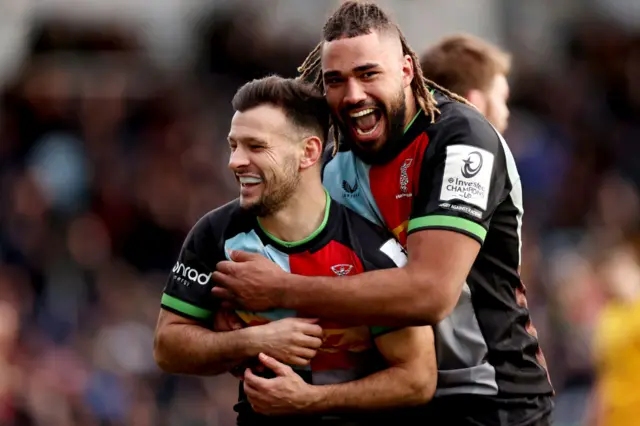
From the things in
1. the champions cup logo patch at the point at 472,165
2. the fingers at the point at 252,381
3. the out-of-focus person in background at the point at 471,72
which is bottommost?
the fingers at the point at 252,381

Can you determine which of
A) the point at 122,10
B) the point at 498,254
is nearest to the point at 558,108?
the point at 122,10

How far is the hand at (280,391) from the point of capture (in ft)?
17.5

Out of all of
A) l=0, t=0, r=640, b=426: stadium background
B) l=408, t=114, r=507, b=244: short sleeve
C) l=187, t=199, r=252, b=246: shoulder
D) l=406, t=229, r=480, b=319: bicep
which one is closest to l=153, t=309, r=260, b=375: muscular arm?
l=187, t=199, r=252, b=246: shoulder

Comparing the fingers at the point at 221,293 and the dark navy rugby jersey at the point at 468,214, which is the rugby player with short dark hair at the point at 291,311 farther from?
the dark navy rugby jersey at the point at 468,214

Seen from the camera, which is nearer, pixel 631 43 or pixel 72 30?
pixel 72 30

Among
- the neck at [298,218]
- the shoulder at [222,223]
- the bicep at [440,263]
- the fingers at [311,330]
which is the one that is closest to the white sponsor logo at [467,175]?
the bicep at [440,263]

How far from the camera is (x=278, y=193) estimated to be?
17.9 ft

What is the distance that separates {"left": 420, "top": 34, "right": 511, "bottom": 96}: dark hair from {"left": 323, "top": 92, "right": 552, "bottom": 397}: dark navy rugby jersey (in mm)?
676

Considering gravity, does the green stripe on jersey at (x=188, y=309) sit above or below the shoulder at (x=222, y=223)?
below

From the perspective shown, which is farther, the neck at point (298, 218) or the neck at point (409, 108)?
the neck at point (409, 108)

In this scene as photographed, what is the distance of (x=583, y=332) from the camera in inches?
520

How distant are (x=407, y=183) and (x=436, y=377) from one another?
2.53 ft

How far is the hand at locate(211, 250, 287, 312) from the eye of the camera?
5371 millimetres

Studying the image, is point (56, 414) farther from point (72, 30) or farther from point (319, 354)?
point (319, 354)
